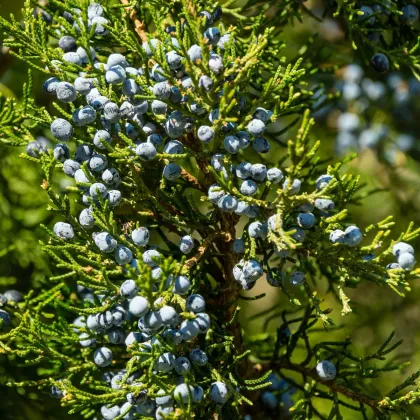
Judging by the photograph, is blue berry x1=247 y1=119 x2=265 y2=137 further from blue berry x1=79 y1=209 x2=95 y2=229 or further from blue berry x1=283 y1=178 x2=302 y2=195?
blue berry x1=79 y1=209 x2=95 y2=229

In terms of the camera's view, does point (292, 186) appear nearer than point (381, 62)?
Yes

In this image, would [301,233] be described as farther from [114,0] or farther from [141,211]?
[114,0]

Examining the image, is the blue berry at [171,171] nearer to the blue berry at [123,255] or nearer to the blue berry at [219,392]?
the blue berry at [123,255]

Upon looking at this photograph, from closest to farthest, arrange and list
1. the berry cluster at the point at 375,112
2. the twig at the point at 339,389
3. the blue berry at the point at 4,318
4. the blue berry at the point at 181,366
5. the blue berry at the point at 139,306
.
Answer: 1. the blue berry at the point at 139,306
2. the blue berry at the point at 181,366
3. the twig at the point at 339,389
4. the blue berry at the point at 4,318
5. the berry cluster at the point at 375,112

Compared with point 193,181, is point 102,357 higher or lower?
lower

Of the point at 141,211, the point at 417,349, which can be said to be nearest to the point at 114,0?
the point at 141,211

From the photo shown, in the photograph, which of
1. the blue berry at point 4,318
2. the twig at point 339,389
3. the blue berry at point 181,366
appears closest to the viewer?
the blue berry at point 181,366

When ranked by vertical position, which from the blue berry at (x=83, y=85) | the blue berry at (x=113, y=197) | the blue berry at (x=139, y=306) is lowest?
the blue berry at (x=139, y=306)

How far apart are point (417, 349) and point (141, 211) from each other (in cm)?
144

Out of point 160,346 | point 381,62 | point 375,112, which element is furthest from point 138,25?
point 375,112

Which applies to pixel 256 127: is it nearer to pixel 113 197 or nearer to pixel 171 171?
pixel 171 171

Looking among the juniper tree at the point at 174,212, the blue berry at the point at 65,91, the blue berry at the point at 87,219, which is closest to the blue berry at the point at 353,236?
the juniper tree at the point at 174,212

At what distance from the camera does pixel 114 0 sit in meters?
1.87

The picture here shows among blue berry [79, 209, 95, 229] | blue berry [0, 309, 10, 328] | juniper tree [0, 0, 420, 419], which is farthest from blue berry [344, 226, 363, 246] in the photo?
blue berry [0, 309, 10, 328]
